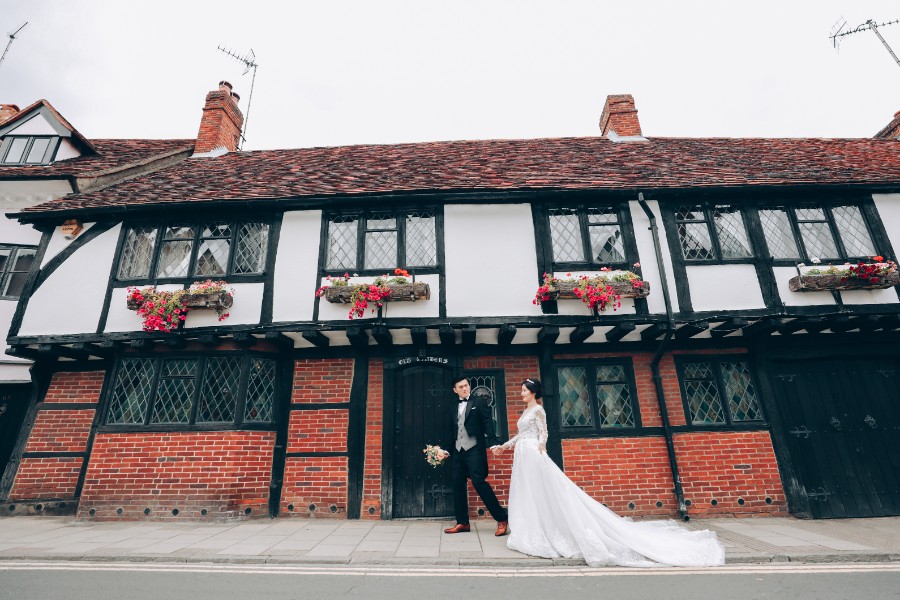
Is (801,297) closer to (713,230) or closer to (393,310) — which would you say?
(713,230)

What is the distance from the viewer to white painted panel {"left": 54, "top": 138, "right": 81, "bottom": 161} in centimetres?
986

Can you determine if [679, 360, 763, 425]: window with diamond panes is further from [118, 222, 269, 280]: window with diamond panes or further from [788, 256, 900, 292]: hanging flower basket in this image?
[118, 222, 269, 280]: window with diamond panes

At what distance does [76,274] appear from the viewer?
738cm

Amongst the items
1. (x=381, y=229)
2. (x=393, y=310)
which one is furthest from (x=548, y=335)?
(x=381, y=229)

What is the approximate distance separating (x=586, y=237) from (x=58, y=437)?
1008 cm

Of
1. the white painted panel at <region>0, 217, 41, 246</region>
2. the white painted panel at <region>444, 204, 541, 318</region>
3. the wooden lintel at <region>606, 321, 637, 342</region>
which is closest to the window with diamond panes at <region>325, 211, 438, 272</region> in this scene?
the white painted panel at <region>444, 204, 541, 318</region>

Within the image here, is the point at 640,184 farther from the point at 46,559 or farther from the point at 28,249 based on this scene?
the point at 28,249

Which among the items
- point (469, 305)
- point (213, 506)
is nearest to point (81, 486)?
point (213, 506)

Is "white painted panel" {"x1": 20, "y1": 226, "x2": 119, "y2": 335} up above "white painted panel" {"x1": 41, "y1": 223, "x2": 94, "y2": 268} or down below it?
below

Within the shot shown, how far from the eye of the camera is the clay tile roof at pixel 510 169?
7.53 meters

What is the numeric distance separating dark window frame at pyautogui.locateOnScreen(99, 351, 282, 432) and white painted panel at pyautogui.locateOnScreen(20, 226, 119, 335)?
106cm

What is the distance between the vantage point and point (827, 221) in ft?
24.5

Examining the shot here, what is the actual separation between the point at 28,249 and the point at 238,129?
18.9 feet

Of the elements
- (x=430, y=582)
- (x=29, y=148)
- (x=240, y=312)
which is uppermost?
(x=29, y=148)
